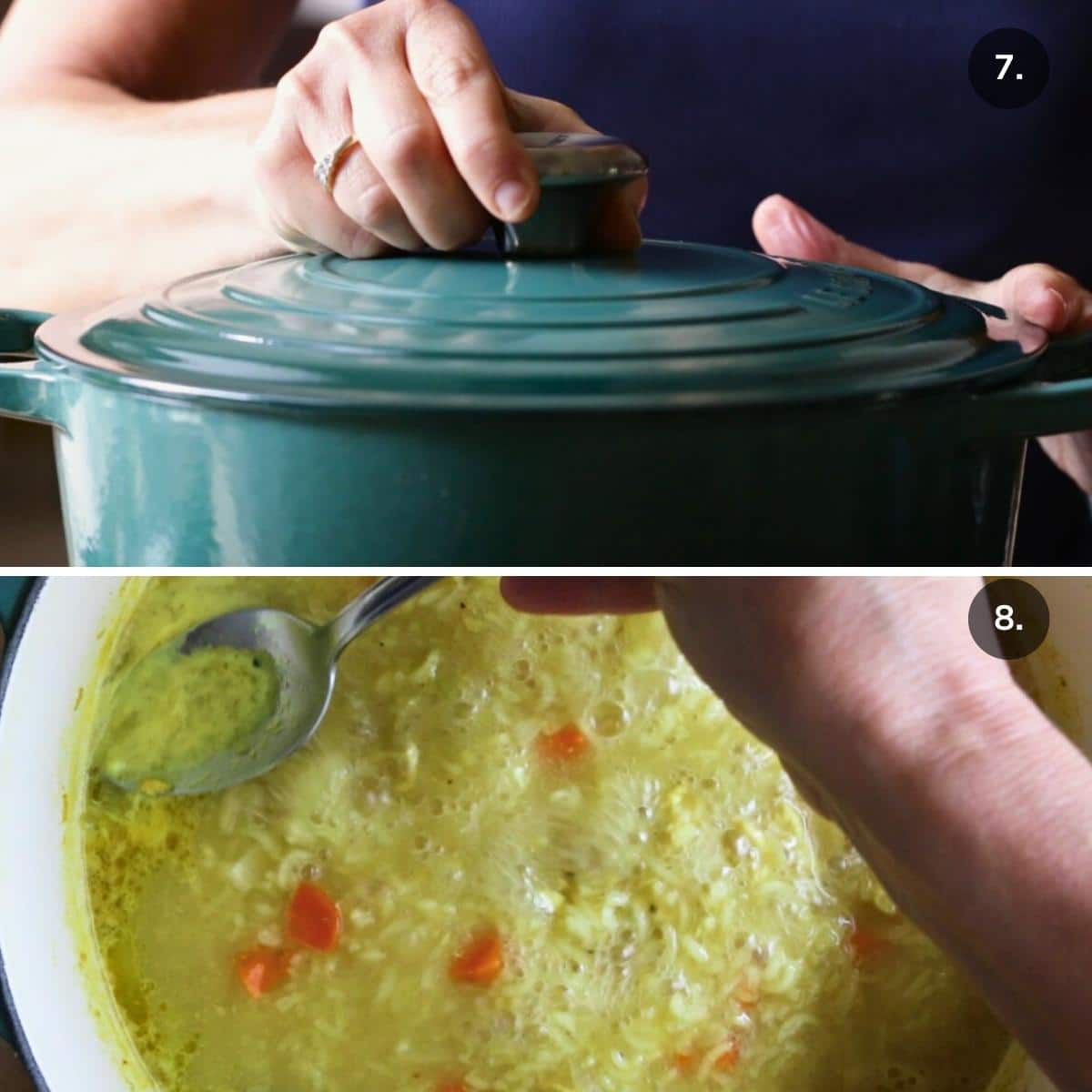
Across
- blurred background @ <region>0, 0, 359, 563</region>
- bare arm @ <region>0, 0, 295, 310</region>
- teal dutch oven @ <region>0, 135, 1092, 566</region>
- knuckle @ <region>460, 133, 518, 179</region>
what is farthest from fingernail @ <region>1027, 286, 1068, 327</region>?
blurred background @ <region>0, 0, 359, 563</region>

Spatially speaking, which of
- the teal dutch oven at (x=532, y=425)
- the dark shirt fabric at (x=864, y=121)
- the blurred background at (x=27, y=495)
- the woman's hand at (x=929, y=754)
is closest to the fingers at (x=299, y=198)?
the teal dutch oven at (x=532, y=425)

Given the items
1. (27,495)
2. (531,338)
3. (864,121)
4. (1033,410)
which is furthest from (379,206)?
(27,495)

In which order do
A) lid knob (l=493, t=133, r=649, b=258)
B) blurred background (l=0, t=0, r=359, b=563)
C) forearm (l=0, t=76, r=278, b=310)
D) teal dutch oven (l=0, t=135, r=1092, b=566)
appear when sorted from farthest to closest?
blurred background (l=0, t=0, r=359, b=563) < forearm (l=0, t=76, r=278, b=310) < lid knob (l=493, t=133, r=649, b=258) < teal dutch oven (l=0, t=135, r=1092, b=566)

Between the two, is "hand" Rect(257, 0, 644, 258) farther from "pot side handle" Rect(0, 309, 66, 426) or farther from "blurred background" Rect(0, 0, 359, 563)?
"blurred background" Rect(0, 0, 359, 563)

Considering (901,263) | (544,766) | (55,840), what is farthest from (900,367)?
(901,263)

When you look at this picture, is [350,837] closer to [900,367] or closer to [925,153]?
[900,367]
